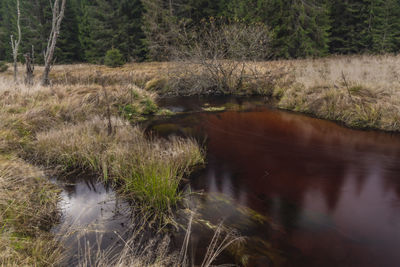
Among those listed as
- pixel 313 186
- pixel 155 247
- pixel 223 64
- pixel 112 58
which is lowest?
pixel 155 247

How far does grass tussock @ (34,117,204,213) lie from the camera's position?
3.79 meters

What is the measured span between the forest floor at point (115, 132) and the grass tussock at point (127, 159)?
18mm

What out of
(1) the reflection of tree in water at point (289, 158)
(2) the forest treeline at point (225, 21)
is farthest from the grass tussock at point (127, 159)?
(2) the forest treeline at point (225, 21)

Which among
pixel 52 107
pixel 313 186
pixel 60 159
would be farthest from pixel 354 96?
pixel 52 107

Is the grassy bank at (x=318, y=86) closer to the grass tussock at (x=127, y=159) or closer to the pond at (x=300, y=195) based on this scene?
the pond at (x=300, y=195)

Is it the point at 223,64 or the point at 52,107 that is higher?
the point at 223,64

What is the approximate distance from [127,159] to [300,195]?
3.21 m

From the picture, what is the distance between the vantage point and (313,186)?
4664 millimetres

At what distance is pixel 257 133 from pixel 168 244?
5.58 metres

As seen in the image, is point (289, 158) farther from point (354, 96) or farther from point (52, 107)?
point (52, 107)

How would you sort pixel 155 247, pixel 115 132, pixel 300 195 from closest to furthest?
pixel 155 247 → pixel 300 195 → pixel 115 132

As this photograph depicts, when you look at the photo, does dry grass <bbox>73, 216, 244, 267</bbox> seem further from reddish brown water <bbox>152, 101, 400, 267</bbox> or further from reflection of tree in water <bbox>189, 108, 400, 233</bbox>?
reflection of tree in water <bbox>189, 108, 400, 233</bbox>

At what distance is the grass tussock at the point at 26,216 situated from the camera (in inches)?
95.8

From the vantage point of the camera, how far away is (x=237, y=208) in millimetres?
3967
